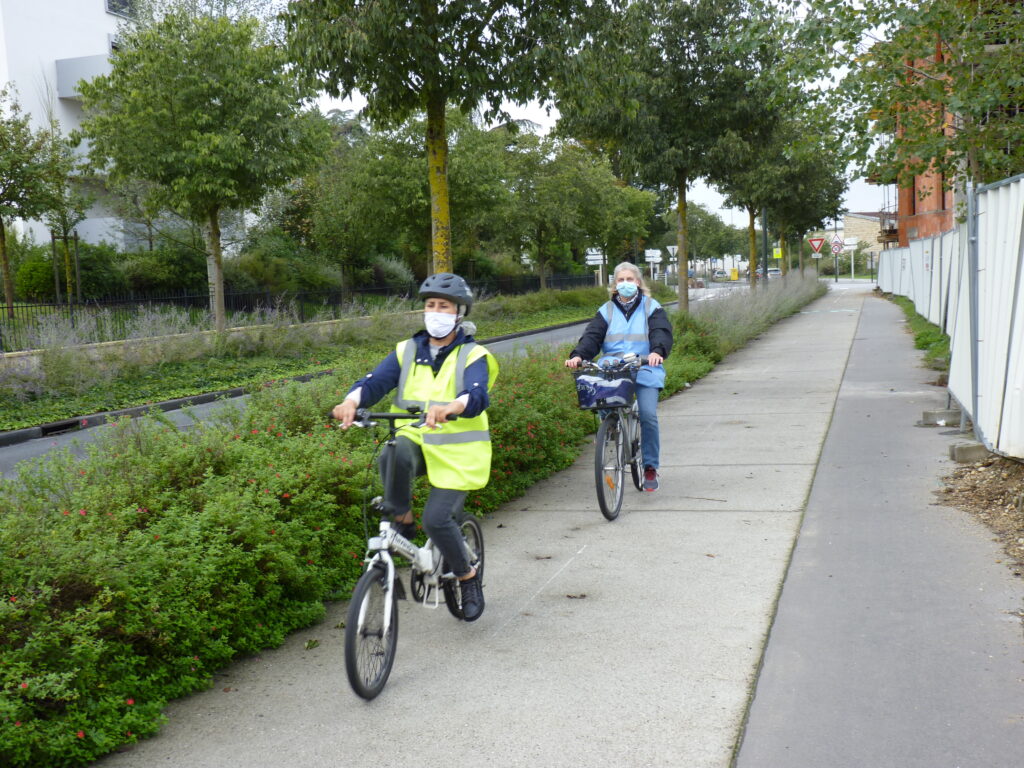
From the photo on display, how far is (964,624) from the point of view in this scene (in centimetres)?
431

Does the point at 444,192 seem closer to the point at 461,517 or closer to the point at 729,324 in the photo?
the point at 461,517

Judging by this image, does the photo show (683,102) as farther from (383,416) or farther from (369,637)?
(369,637)

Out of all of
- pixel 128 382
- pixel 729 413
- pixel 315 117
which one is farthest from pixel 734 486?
pixel 315 117

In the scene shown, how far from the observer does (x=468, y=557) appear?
4.34 meters

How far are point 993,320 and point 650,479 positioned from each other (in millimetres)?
2676

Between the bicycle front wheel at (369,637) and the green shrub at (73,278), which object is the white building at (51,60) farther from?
the bicycle front wheel at (369,637)

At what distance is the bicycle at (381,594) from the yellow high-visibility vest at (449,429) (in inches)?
4.4

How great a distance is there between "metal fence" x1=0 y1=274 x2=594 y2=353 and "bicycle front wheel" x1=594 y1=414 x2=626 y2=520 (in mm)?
11659

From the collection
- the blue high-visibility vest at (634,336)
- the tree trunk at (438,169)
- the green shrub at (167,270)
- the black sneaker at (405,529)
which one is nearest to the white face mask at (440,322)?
the black sneaker at (405,529)

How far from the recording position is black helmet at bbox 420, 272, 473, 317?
4.18 meters

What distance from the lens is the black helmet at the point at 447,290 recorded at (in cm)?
418

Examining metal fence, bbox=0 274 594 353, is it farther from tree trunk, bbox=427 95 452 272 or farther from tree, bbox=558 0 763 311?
tree trunk, bbox=427 95 452 272

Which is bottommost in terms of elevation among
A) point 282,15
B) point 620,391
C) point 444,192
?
point 620,391

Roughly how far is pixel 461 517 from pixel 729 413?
276 inches
